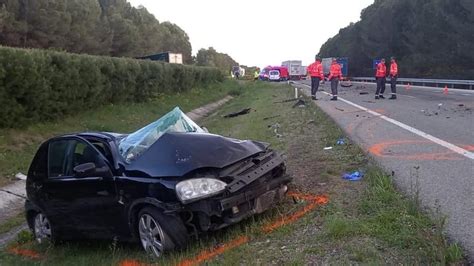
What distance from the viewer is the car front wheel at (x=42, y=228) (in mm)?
6839

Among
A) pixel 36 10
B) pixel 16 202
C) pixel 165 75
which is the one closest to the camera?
pixel 16 202

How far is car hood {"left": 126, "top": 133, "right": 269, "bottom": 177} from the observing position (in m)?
5.30

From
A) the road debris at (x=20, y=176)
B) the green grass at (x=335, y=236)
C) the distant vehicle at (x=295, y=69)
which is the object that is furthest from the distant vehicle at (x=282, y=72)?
the green grass at (x=335, y=236)

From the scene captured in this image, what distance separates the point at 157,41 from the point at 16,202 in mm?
62888

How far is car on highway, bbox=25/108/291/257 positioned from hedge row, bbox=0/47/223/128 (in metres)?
7.26

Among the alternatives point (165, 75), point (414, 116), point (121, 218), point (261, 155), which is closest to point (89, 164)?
point (121, 218)

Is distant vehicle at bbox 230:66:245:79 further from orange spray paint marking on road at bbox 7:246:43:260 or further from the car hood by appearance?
the car hood

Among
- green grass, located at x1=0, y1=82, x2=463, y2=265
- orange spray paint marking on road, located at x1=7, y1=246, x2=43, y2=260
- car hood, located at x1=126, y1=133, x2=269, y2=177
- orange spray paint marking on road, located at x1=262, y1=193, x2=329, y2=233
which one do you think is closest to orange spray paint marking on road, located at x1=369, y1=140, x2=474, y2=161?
green grass, located at x1=0, y1=82, x2=463, y2=265

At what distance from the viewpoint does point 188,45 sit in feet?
366

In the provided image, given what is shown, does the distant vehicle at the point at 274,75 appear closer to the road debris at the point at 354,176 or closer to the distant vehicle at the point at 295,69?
the distant vehicle at the point at 295,69

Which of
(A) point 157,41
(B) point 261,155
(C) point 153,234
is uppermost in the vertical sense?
(A) point 157,41

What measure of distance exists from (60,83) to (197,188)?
12.1 m

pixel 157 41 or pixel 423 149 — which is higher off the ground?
pixel 157 41

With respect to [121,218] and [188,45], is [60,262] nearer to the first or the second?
[121,218]
